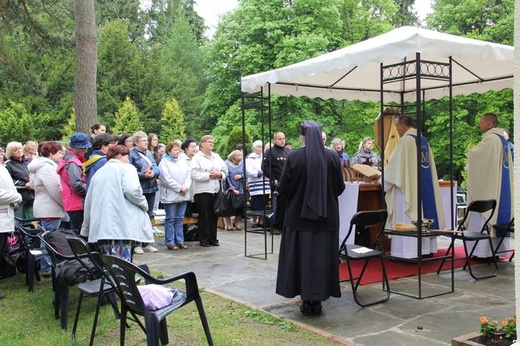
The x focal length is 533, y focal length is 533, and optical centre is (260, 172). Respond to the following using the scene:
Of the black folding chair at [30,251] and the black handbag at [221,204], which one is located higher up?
the black handbag at [221,204]

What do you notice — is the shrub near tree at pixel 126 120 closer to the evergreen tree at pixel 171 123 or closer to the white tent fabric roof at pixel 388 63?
the evergreen tree at pixel 171 123

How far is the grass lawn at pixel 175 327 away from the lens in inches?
178

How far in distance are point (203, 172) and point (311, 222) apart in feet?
14.0

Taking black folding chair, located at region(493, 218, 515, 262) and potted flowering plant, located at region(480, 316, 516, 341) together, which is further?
black folding chair, located at region(493, 218, 515, 262)

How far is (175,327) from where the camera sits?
192 inches

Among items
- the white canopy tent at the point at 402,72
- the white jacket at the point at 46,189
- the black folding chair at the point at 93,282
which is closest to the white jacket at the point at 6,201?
the white jacket at the point at 46,189

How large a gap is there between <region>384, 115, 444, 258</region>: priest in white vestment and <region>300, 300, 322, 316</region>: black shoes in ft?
7.71

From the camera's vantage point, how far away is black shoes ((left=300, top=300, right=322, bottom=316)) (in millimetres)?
5186

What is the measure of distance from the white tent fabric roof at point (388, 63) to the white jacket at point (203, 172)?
1.73 m

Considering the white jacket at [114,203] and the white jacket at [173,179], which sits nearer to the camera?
the white jacket at [114,203]

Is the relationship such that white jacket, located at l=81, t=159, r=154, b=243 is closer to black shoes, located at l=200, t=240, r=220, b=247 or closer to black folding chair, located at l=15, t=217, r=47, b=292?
black folding chair, located at l=15, t=217, r=47, b=292

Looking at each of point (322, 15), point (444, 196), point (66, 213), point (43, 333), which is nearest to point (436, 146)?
point (322, 15)

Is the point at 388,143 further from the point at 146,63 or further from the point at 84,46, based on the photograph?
the point at 146,63

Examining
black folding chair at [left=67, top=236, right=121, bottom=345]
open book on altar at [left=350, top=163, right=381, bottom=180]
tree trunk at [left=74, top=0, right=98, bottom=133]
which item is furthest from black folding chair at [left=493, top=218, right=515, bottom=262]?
tree trunk at [left=74, top=0, right=98, bottom=133]
